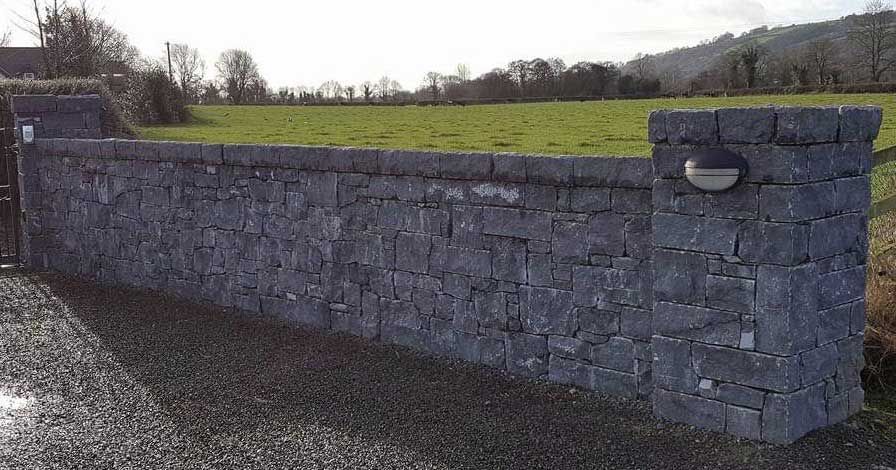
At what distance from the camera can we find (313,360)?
Result: 22.1ft

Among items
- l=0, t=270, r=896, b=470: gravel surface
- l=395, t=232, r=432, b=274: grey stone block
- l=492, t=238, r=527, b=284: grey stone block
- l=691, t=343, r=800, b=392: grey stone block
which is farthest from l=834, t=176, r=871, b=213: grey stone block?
l=395, t=232, r=432, b=274: grey stone block

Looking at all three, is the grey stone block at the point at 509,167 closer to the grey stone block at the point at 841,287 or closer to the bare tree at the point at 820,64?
the grey stone block at the point at 841,287

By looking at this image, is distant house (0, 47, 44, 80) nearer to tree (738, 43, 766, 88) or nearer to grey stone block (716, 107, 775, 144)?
tree (738, 43, 766, 88)

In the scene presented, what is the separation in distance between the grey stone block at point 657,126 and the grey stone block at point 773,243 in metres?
0.71

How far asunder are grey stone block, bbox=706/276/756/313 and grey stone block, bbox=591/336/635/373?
2.50 ft

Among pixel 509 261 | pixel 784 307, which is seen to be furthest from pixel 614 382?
pixel 784 307

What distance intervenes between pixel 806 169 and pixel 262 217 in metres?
5.03

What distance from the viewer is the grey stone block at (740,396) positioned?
187 inches

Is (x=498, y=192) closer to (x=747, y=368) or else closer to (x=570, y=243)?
(x=570, y=243)

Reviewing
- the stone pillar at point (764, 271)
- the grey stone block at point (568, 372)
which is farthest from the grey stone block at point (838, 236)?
the grey stone block at point (568, 372)

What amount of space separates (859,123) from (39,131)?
31.8 ft

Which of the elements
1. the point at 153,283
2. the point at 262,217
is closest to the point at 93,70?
the point at 153,283

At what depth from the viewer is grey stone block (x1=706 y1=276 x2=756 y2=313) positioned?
4.70 metres

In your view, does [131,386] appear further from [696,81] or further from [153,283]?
[696,81]
